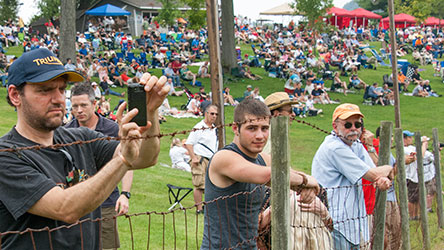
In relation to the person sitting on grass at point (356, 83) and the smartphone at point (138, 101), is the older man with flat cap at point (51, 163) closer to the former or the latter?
the smartphone at point (138, 101)

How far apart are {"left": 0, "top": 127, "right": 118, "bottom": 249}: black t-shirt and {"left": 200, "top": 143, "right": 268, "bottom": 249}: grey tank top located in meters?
0.83

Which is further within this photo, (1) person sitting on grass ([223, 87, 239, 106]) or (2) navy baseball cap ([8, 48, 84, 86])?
(1) person sitting on grass ([223, 87, 239, 106])

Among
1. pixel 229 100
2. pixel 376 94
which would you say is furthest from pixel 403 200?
pixel 376 94

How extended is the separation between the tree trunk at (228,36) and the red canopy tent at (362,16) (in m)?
29.2

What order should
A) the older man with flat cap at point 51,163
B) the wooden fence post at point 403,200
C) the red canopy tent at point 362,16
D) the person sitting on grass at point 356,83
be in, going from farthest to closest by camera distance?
the red canopy tent at point 362,16 → the person sitting on grass at point 356,83 → the wooden fence post at point 403,200 → the older man with flat cap at point 51,163

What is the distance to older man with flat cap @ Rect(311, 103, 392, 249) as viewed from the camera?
14.5ft

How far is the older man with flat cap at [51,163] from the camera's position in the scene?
2264mm

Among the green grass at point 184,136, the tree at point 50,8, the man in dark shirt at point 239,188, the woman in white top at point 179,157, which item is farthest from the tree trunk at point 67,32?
the tree at point 50,8

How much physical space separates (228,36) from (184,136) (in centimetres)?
1201

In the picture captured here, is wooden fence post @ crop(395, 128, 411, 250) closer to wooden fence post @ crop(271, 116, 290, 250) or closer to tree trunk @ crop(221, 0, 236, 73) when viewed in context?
wooden fence post @ crop(271, 116, 290, 250)

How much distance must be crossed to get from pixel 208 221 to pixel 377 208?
1963 mm

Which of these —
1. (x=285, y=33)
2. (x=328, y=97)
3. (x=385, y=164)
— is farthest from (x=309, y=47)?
(x=385, y=164)

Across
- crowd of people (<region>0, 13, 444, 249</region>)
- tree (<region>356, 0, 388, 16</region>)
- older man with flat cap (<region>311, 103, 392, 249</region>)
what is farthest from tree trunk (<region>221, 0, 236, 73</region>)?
tree (<region>356, 0, 388, 16</region>)

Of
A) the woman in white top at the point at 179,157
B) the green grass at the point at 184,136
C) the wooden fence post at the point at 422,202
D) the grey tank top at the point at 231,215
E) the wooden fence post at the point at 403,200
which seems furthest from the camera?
the woman in white top at the point at 179,157
